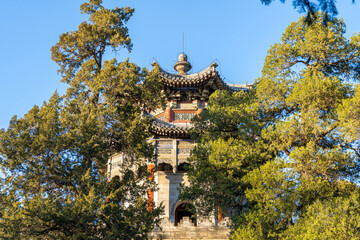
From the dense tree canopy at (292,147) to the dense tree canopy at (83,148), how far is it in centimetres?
173

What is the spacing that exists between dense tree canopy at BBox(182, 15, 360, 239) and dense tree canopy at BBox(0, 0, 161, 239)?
173 cm

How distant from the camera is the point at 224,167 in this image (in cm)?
1062

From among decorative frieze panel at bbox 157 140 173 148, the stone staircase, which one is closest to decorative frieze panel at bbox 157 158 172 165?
decorative frieze panel at bbox 157 140 173 148

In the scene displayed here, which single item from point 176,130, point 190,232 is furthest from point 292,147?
point 176,130

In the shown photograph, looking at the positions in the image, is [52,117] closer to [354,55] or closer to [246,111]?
[246,111]

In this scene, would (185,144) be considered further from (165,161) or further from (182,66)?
(182,66)

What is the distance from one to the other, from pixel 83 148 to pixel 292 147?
4.82 metres

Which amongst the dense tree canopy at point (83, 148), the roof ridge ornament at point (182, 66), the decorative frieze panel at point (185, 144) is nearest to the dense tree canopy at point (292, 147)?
the dense tree canopy at point (83, 148)

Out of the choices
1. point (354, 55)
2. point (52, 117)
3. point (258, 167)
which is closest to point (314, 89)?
point (354, 55)

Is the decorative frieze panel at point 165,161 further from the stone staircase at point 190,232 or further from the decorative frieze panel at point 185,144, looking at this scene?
the stone staircase at point 190,232

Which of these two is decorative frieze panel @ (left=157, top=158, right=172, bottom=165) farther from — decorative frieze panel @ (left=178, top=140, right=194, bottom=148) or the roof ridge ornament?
the roof ridge ornament

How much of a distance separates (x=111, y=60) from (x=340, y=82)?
5603mm

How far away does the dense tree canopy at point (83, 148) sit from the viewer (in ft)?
29.1

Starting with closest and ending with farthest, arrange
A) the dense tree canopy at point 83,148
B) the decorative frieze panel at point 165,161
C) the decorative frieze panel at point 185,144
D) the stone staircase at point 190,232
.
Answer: the dense tree canopy at point 83,148 < the stone staircase at point 190,232 < the decorative frieze panel at point 165,161 < the decorative frieze panel at point 185,144
